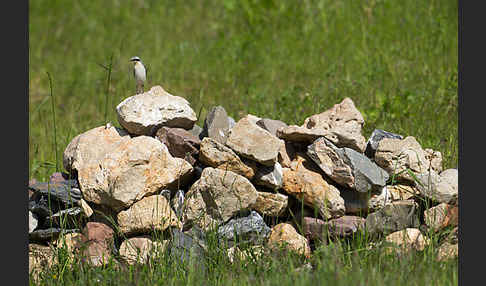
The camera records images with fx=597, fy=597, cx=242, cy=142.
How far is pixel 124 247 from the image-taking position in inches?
148

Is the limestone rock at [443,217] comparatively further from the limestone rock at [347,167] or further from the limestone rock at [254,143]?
the limestone rock at [254,143]

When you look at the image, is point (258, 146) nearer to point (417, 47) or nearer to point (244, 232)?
point (244, 232)

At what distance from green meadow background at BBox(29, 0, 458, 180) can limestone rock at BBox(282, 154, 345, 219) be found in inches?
47.0

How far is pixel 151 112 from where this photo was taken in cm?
407

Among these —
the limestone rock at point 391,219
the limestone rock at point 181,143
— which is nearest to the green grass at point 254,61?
the limestone rock at point 391,219

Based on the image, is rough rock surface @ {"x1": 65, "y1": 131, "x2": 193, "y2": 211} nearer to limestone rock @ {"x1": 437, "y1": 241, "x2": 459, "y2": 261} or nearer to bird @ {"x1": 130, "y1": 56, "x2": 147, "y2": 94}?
bird @ {"x1": 130, "y1": 56, "x2": 147, "y2": 94}

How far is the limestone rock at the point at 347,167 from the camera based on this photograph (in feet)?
12.5

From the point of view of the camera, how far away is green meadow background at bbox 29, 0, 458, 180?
5898 mm

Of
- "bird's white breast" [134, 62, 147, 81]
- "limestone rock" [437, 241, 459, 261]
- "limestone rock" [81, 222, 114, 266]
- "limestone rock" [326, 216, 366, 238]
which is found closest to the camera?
"limestone rock" [437, 241, 459, 261]

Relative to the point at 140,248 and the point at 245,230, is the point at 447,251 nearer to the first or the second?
the point at 245,230

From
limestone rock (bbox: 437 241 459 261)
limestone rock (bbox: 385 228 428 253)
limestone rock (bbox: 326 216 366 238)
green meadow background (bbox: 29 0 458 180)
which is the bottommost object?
limestone rock (bbox: 437 241 459 261)

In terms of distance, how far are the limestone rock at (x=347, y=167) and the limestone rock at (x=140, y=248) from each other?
1127mm

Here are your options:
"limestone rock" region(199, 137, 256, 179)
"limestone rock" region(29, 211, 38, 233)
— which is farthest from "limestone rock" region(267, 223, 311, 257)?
"limestone rock" region(29, 211, 38, 233)

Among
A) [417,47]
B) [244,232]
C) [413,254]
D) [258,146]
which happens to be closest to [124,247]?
[244,232]
